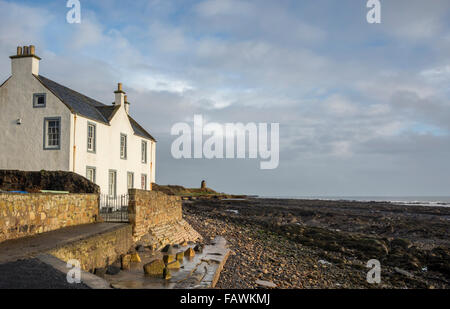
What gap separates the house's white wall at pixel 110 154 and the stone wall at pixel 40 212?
20.4 feet

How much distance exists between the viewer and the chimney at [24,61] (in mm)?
18562

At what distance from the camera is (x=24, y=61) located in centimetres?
1862

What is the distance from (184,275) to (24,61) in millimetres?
15439

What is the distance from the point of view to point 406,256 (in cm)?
1709

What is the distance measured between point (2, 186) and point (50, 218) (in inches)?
251

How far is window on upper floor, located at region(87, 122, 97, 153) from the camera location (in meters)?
19.9

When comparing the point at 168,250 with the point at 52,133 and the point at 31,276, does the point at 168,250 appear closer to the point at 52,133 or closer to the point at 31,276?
the point at 31,276

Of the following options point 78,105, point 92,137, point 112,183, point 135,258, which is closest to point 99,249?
point 135,258

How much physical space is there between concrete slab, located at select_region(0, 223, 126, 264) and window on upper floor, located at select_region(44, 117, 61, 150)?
8.02 meters

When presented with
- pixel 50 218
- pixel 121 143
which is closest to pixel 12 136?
pixel 121 143

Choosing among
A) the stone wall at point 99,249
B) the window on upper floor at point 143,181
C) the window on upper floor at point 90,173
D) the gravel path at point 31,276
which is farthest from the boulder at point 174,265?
the window on upper floor at point 143,181

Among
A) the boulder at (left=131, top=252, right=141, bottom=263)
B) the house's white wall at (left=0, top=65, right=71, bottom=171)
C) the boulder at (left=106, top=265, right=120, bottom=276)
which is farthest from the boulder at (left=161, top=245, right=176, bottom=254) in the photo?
the house's white wall at (left=0, top=65, right=71, bottom=171)

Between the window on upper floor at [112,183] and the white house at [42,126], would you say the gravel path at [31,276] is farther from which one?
the window on upper floor at [112,183]
